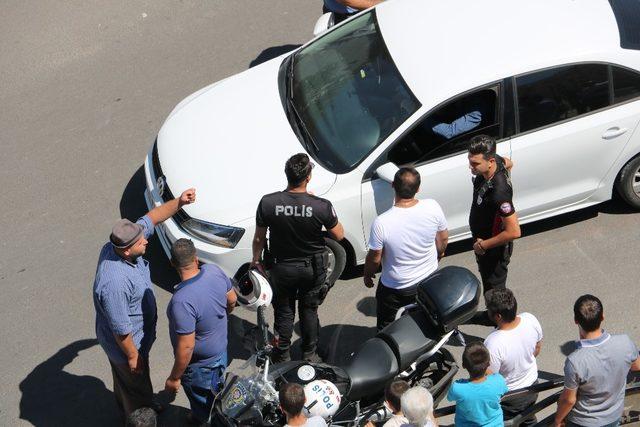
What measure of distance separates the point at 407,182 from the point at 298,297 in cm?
129

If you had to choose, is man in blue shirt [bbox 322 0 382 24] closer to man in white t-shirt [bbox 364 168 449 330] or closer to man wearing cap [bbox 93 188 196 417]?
man in white t-shirt [bbox 364 168 449 330]

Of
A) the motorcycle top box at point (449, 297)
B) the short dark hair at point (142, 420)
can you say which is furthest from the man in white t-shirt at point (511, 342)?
the short dark hair at point (142, 420)

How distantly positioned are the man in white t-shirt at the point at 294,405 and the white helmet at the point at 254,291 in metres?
1.23

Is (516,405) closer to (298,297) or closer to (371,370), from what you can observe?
(371,370)

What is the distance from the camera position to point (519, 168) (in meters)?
7.13

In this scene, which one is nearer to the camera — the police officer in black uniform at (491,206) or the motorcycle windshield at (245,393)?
the motorcycle windshield at (245,393)

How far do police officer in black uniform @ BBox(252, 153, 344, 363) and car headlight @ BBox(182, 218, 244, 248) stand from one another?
0.51 metres

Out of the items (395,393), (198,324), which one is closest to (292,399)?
(395,393)

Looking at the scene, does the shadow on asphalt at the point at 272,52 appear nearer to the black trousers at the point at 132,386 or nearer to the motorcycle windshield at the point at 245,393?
the black trousers at the point at 132,386

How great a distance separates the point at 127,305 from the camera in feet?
19.3

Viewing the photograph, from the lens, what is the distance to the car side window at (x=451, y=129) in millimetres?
6973

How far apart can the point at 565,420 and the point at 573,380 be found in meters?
0.48

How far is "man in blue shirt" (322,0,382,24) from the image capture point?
8955 mm

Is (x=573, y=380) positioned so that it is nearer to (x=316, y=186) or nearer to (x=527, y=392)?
(x=527, y=392)
